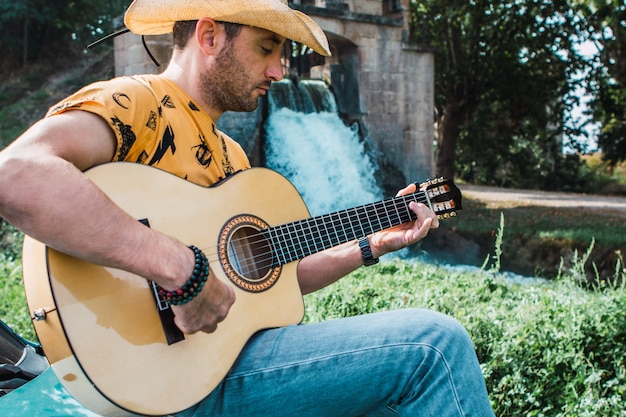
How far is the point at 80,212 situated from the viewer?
156 cm

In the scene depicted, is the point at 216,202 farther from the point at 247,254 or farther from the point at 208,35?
the point at 208,35

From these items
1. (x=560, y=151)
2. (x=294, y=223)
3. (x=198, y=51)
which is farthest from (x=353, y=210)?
(x=560, y=151)

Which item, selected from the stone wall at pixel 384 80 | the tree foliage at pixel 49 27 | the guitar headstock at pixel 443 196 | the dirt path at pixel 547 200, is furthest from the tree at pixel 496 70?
the guitar headstock at pixel 443 196

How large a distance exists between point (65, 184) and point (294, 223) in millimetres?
852

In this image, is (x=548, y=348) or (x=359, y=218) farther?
(x=548, y=348)

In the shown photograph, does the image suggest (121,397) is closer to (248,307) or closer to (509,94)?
(248,307)

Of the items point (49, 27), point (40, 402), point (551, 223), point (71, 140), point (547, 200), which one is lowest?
point (547, 200)

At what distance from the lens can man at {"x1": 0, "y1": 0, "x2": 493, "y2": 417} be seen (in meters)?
1.56

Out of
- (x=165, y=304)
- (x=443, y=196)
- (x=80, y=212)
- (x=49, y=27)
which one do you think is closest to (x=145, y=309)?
(x=165, y=304)

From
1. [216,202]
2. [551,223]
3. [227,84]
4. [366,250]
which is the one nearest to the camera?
[216,202]

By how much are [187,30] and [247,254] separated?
2.40ft

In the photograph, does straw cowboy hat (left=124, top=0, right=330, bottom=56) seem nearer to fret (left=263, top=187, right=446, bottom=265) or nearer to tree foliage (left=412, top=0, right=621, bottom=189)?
fret (left=263, top=187, right=446, bottom=265)

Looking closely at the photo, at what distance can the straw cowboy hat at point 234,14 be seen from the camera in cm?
208

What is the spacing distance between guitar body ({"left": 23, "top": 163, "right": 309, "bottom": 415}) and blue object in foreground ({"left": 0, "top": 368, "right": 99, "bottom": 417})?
0.47 m
